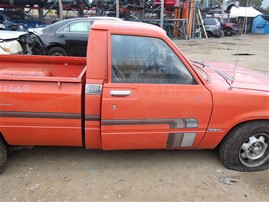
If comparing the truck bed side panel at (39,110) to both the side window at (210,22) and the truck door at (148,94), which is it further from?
the side window at (210,22)

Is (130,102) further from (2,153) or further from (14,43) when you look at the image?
(14,43)

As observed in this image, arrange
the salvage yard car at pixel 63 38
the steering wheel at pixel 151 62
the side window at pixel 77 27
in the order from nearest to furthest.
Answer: the steering wheel at pixel 151 62 → the salvage yard car at pixel 63 38 → the side window at pixel 77 27

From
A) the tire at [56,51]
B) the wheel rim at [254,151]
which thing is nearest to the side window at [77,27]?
the tire at [56,51]

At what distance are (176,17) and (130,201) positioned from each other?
20472 millimetres

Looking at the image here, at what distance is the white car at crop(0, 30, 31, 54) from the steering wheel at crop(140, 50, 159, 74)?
455cm

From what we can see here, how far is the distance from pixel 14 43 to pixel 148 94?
538cm

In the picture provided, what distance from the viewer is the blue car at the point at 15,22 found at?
1350 centimetres

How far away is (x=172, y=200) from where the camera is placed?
263 centimetres

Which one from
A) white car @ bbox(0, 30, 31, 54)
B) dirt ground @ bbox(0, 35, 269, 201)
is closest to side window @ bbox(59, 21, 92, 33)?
white car @ bbox(0, 30, 31, 54)

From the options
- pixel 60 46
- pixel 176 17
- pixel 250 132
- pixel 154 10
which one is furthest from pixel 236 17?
pixel 250 132

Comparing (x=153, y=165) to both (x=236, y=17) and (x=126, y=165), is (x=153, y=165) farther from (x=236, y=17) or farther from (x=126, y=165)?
(x=236, y=17)

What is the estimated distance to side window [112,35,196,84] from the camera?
2.72 meters

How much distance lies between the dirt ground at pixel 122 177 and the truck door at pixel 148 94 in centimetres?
48

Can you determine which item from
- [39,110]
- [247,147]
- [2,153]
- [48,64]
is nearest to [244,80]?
[247,147]
